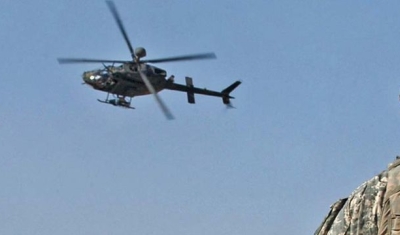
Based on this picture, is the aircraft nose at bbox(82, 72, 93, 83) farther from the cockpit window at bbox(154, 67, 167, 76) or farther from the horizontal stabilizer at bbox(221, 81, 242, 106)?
the horizontal stabilizer at bbox(221, 81, 242, 106)

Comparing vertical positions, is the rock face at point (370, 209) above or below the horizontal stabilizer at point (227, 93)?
below

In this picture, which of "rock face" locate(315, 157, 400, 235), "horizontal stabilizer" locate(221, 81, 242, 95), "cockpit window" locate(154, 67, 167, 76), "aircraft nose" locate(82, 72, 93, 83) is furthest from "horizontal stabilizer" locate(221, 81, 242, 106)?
"rock face" locate(315, 157, 400, 235)

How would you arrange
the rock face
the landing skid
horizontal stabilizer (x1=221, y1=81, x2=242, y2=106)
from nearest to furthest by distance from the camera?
1. the rock face
2. the landing skid
3. horizontal stabilizer (x1=221, y1=81, x2=242, y2=106)

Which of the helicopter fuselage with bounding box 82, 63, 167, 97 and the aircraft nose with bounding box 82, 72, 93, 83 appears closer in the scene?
the helicopter fuselage with bounding box 82, 63, 167, 97

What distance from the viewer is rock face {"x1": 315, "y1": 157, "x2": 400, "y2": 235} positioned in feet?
13.4

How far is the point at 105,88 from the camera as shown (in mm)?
53031

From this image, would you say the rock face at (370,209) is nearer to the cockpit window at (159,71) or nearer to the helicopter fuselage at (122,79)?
the helicopter fuselage at (122,79)

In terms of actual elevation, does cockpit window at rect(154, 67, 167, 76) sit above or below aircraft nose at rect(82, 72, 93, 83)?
below

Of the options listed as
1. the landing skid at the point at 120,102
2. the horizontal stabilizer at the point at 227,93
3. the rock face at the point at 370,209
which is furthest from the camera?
the horizontal stabilizer at the point at 227,93

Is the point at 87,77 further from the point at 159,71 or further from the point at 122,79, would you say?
the point at 159,71

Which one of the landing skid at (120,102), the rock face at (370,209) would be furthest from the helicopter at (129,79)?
the rock face at (370,209)

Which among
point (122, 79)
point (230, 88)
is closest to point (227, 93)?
point (230, 88)

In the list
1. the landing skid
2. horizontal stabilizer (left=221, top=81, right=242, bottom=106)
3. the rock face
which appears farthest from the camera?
horizontal stabilizer (left=221, top=81, right=242, bottom=106)

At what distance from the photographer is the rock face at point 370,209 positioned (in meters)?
4.09
